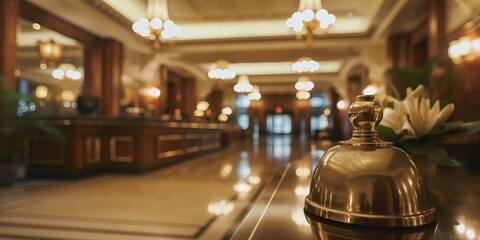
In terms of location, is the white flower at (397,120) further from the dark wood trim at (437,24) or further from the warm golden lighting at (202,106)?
the warm golden lighting at (202,106)

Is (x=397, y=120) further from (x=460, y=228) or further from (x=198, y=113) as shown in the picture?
(x=198, y=113)

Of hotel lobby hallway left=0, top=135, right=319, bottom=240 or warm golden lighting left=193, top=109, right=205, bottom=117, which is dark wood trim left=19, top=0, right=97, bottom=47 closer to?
hotel lobby hallway left=0, top=135, right=319, bottom=240

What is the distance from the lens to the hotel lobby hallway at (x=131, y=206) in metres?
2.79

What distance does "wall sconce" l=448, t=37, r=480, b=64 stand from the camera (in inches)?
187

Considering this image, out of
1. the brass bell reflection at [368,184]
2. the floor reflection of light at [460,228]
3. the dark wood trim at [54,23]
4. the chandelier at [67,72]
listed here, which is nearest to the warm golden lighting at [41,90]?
the chandelier at [67,72]

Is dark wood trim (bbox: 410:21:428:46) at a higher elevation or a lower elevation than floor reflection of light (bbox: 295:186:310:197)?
higher

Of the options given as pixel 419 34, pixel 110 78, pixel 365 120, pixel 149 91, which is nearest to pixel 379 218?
pixel 365 120

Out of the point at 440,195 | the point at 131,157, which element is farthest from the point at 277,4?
the point at 440,195

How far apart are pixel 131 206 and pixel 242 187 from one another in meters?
1.61

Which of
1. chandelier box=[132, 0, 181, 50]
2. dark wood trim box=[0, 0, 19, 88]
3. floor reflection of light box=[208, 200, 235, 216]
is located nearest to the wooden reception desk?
dark wood trim box=[0, 0, 19, 88]

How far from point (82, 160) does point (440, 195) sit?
576cm

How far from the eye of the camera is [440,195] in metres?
0.80

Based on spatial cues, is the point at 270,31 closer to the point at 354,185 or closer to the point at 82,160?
the point at 82,160

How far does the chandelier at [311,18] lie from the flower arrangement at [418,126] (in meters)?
5.44
